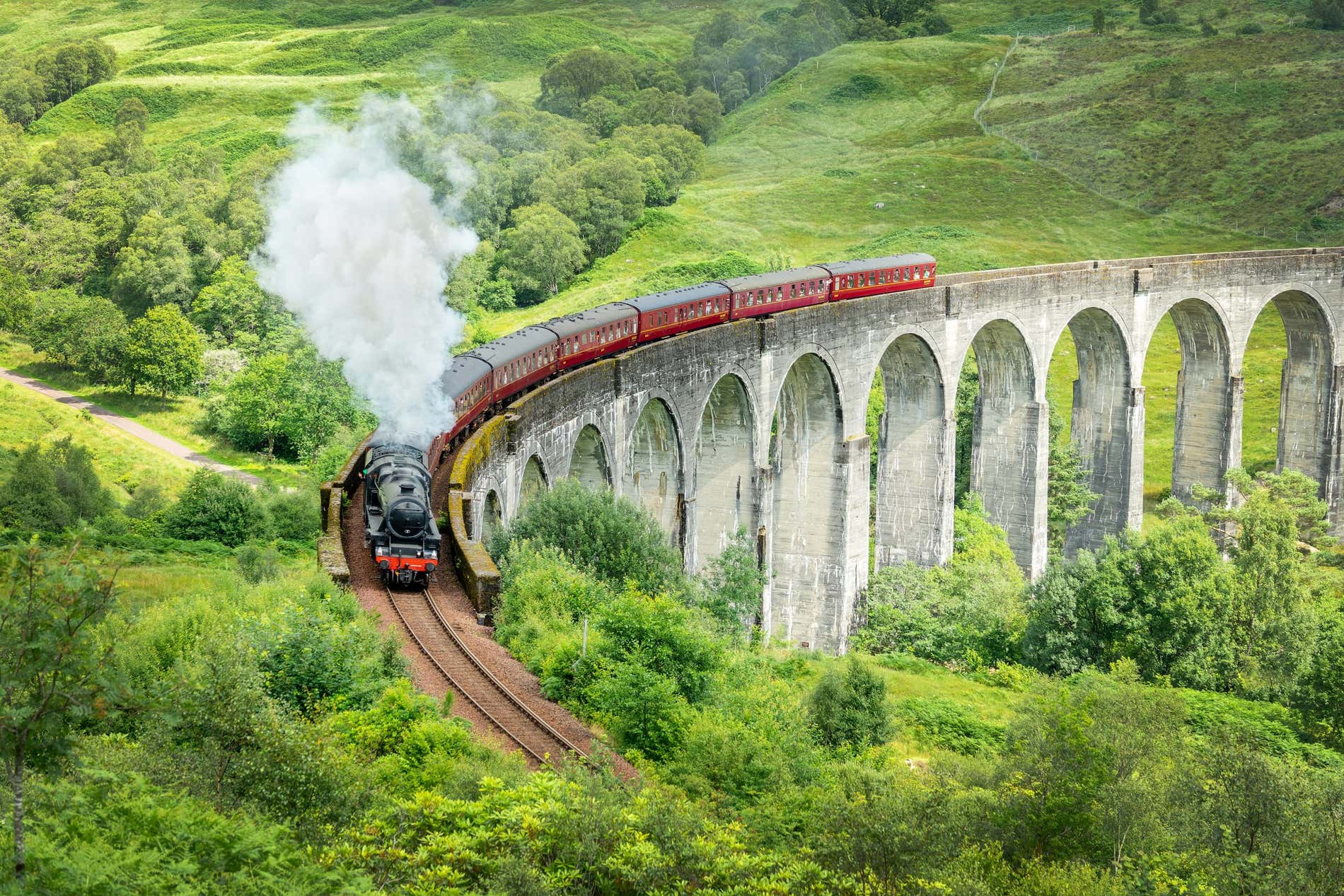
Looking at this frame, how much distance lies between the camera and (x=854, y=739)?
1090 inches

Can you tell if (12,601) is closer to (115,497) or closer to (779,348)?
(779,348)

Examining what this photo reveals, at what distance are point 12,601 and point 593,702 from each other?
10871mm

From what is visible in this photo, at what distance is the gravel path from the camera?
62156mm

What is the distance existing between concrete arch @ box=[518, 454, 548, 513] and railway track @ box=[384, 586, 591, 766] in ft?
21.2

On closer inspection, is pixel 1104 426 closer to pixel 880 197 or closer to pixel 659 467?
pixel 659 467

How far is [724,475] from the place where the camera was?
44.7 metres

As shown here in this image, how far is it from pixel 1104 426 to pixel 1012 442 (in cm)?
603

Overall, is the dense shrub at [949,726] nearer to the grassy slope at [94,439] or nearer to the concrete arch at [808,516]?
the concrete arch at [808,516]

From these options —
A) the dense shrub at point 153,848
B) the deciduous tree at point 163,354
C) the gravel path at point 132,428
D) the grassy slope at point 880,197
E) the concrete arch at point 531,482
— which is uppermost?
the grassy slope at point 880,197

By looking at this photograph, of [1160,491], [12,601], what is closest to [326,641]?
[12,601]

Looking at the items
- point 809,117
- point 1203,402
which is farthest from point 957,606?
point 809,117

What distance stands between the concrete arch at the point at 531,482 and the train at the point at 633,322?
1745 millimetres

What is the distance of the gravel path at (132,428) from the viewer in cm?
6216

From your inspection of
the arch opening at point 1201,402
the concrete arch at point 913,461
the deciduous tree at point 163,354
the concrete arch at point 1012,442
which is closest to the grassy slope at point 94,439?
the deciduous tree at point 163,354
